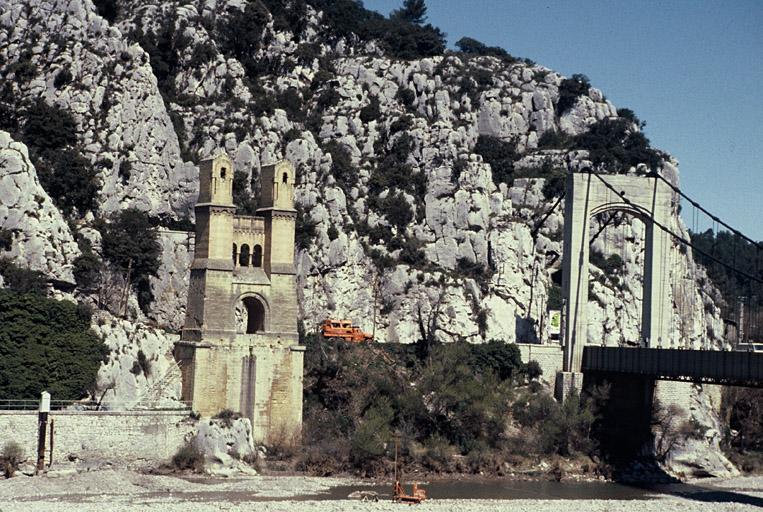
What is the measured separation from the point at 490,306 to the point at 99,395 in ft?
128

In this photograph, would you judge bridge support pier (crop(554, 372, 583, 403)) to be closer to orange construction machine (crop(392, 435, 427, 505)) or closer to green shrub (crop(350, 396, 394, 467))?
green shrub (crop(350, 396, 394, 467))

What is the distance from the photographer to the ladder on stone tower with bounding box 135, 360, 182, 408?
76188 mm

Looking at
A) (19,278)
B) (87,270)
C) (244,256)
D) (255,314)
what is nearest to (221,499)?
(255,314)

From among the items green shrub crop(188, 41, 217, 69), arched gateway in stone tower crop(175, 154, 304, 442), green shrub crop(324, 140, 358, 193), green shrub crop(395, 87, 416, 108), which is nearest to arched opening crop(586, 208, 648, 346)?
green shrub crop(395, 87, 416, 108)

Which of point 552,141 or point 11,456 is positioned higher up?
point 552,141

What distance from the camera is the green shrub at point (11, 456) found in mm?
68150

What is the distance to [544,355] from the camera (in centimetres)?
9212

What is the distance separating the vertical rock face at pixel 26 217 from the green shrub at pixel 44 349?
7914 mm

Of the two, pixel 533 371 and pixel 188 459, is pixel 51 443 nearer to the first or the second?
pixel 188 459

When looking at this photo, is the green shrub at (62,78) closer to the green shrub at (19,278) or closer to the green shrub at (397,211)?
the green shrub at (19,278)

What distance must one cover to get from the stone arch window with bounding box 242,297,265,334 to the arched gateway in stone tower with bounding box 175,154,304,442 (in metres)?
0.13

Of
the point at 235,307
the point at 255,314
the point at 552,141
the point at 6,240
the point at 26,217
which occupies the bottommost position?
the point at 255,314

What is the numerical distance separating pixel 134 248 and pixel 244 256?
46.4ft

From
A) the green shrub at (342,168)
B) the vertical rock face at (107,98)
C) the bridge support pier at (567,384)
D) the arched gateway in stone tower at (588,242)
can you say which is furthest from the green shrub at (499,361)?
the green shrub at (342,168)
